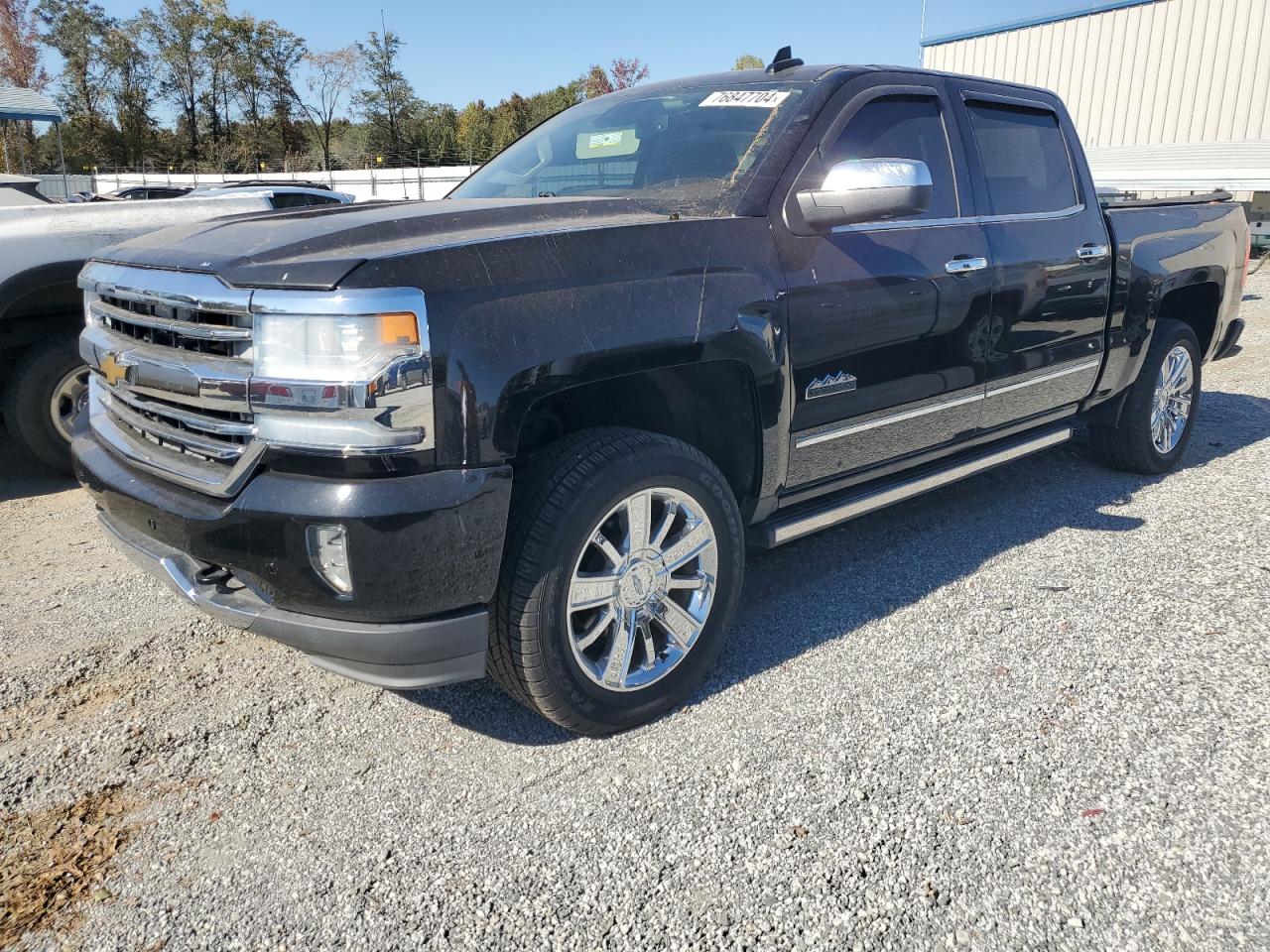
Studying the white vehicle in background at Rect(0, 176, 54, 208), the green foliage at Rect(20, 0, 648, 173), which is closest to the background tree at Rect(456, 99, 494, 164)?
the green foliage at Rect(20, 0, 648, 173)

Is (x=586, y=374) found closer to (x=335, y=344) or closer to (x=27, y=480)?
(x=335, y=344)

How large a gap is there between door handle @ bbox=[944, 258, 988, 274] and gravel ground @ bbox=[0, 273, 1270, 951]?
4.09 feet

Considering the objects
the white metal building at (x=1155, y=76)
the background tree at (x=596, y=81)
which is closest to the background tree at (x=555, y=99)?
the background tree at (x=596, y=81)

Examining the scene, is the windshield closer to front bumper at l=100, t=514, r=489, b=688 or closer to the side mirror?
the side mirror

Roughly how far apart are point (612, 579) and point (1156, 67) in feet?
88.6

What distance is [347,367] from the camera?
7.34 feet

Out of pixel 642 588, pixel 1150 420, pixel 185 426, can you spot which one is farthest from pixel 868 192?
pixel 1150 420

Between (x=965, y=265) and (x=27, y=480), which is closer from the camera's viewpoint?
(x=965, y=265)

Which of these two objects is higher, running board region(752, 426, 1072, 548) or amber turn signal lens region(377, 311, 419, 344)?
amber turn signal lens region(377, 311, 419, 344)

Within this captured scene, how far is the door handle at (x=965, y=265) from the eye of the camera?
3637 millimetres

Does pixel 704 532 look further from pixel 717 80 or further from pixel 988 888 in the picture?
pixel 717 80

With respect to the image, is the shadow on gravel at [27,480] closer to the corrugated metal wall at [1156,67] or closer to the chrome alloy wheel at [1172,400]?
the chrome alloy wheel at [1172,400]

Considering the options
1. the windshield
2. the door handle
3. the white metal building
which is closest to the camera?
the windshield

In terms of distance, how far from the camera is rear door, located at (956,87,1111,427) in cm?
399
